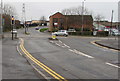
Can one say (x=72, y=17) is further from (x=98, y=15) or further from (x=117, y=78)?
(x=117, y=78)

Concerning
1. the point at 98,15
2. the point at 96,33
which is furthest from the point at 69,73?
the point at 98,15

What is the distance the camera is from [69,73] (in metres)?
8.90

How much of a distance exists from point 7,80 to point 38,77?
1.21 meters

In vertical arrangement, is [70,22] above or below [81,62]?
above

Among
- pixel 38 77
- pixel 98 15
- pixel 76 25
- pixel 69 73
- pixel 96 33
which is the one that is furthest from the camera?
pixel 98 15

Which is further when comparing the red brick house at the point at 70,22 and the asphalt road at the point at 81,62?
the red brick house at the point at 70,22

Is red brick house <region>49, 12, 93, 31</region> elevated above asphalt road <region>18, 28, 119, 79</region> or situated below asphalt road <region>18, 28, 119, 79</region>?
above

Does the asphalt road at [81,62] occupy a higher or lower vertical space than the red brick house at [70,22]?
lower

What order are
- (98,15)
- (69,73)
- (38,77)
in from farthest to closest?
(98,15) → (69,73) → (38,77)

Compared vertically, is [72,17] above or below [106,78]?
above

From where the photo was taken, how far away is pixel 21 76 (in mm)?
8086

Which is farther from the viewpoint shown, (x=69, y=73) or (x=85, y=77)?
(x=69, y=73)

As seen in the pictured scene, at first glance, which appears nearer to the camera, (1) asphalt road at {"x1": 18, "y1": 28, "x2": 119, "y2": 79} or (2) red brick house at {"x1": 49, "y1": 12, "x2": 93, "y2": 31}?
(1) asphalt road at {"x1": 18, "y1": 28, "x2": 119, "y2": 79}

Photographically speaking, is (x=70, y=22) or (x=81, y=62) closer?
(x=81, y=62)
